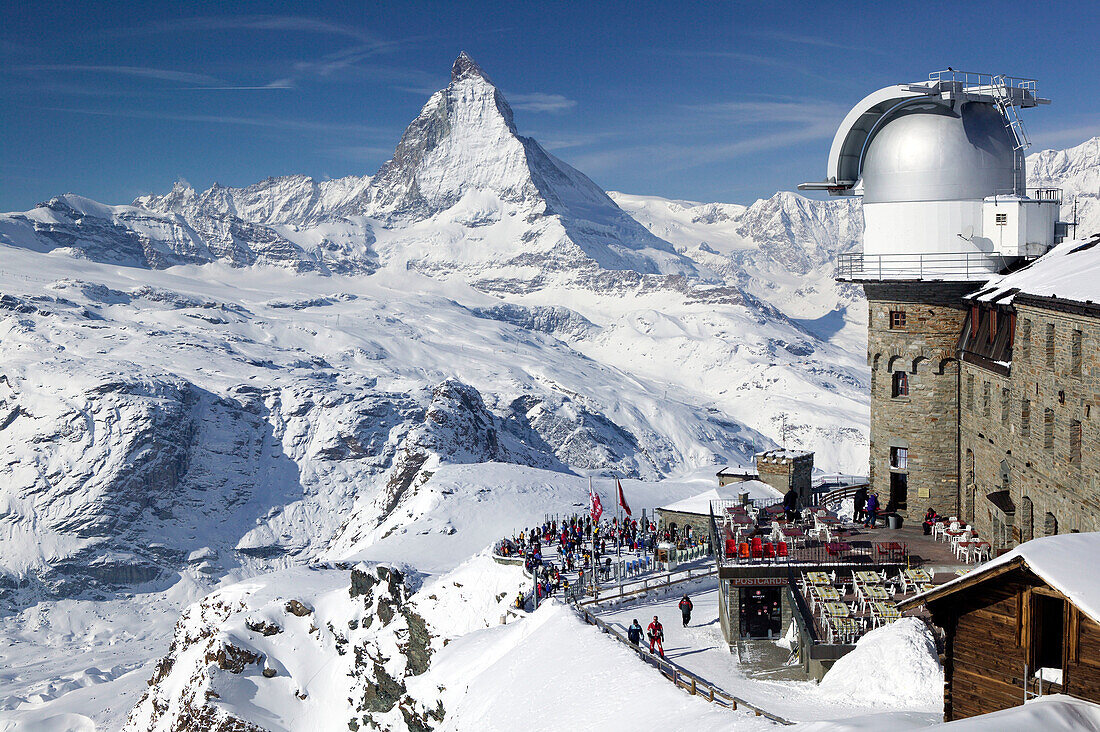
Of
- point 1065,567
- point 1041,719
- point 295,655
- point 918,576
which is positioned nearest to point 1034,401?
point 918,576

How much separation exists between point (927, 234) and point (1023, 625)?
22.9 meters

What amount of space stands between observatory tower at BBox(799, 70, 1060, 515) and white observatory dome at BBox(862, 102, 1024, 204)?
0.12ft

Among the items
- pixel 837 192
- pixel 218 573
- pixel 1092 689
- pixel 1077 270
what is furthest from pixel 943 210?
pixel 218 573

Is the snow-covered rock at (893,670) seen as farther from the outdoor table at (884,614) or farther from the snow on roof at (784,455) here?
the snow on roof at (784,455)

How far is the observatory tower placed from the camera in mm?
35188

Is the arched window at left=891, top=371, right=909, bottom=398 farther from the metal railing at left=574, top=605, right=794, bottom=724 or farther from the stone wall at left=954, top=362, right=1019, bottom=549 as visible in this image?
the metal railing at left=574, top=605, right=794, bottom=724

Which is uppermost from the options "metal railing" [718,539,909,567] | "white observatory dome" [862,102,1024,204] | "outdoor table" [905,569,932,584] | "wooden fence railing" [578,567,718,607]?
"white observatory dome" [862,102,1024,204]

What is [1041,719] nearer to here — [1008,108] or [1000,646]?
[1000,646]

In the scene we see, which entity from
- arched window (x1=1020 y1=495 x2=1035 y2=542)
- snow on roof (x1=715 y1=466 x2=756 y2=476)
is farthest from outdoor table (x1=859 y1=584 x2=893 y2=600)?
snow on roof (x1=715 y1=466 x2=756 y2=476)

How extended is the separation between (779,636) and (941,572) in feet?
17.5

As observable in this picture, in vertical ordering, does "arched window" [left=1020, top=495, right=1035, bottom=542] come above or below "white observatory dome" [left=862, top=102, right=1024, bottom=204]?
below

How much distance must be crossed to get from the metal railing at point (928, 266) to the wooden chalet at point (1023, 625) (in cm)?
2117

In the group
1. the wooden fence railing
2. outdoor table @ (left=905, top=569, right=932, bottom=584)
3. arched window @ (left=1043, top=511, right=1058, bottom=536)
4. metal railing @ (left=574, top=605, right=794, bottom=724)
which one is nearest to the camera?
metal railing @ (left=574, top=605, right=794, bottom=724)

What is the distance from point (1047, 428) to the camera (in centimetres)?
2812
